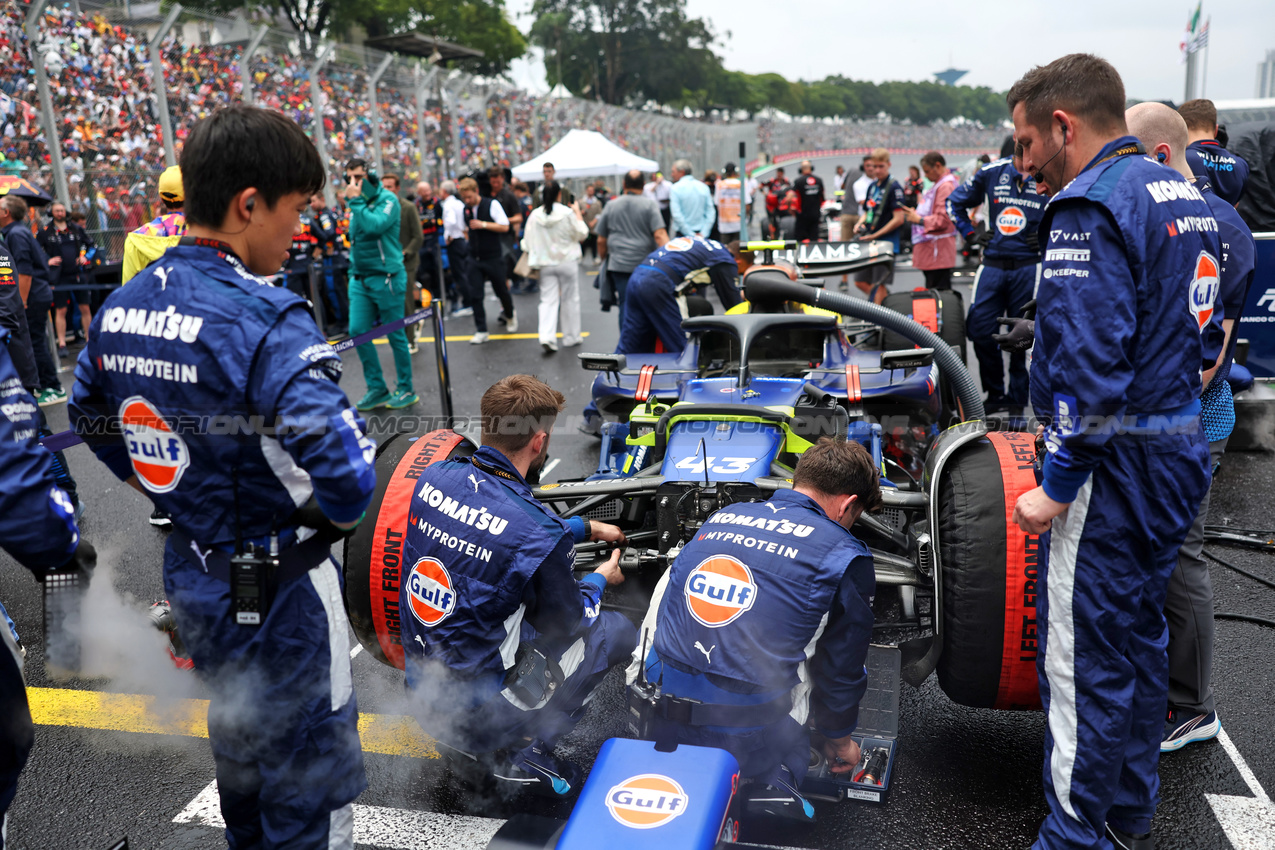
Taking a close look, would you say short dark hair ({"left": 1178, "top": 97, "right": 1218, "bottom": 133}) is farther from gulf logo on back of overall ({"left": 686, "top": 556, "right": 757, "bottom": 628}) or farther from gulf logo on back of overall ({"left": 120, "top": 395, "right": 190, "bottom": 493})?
gulf logo on back of overall ({"left": 120, "top": 395, "right": 190, "bottom": 493})

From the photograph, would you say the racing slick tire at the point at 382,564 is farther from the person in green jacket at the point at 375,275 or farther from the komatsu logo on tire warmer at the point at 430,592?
the person in green jacket at the point at 375,275

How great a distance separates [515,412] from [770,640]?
95 cm

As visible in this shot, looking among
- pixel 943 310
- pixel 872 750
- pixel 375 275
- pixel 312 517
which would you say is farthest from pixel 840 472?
pixel 375 275

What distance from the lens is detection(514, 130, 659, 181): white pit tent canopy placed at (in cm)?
1442

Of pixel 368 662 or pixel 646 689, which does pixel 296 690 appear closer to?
pixel 646 689

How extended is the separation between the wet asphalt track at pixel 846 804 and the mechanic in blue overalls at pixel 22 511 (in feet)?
3.38

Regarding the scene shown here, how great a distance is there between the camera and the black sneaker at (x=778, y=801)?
2.44 m

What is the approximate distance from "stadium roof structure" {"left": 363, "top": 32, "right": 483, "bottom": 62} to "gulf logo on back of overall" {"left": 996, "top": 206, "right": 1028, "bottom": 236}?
25735 millimetres

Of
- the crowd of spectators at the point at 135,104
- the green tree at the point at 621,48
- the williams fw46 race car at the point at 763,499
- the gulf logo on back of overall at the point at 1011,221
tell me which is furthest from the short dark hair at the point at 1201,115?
the green tree at the point at 621,48

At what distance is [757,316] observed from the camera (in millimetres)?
4184

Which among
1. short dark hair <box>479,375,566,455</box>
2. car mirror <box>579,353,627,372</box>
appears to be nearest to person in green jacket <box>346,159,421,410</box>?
car mirror <box>579,353,627,372</box>

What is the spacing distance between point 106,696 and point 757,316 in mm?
3050

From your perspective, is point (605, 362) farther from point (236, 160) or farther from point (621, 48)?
point (621, 48)

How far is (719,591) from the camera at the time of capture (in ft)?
8.02
